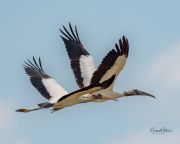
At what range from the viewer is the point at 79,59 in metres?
39.0

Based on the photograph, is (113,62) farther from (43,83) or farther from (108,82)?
(43,83)

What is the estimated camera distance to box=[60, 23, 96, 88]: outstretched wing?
38.1 metres

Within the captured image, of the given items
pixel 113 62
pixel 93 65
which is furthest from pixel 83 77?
pixel 113 62

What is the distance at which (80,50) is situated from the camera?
130 ft

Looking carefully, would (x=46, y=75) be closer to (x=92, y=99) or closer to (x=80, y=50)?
(x=80, y=50)

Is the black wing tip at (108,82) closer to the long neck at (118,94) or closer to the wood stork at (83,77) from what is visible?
the wood stork at (83,77)

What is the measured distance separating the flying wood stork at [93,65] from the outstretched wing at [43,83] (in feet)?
3.57

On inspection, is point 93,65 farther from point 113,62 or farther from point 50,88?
point 113,62

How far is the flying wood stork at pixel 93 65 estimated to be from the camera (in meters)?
33.3

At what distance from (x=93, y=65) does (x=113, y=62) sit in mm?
5172

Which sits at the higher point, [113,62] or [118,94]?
[113,62]

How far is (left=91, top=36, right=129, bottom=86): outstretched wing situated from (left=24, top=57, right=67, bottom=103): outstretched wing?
400 cm

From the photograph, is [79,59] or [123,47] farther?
[79,59]

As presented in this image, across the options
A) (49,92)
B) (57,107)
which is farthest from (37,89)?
(57,107)
